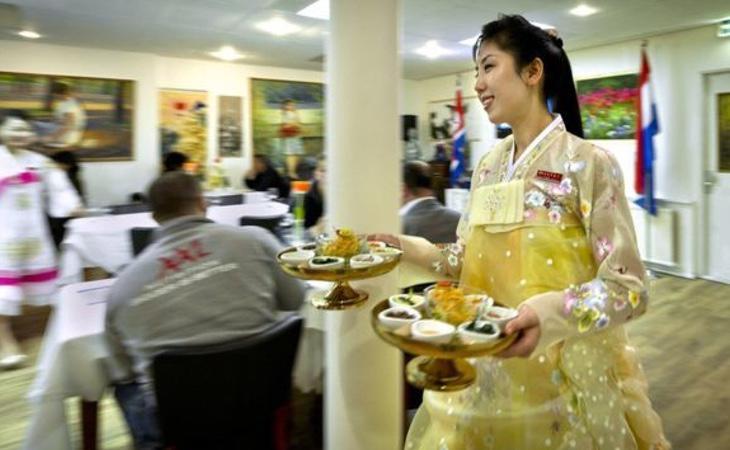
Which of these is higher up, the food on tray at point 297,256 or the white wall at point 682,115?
the white wall at point 682,115

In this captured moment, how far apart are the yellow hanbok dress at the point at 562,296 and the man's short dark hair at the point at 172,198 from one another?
1160mm

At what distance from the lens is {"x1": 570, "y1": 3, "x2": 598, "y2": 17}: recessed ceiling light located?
4.45 metres

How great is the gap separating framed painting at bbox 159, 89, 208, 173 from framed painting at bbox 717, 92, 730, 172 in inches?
239

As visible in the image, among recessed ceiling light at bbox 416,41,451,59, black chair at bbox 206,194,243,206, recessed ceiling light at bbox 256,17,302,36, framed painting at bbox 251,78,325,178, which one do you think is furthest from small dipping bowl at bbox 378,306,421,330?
framed painting at bbox 251,78,325,178

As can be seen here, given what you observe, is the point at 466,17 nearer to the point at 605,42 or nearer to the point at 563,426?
the point at 605,42

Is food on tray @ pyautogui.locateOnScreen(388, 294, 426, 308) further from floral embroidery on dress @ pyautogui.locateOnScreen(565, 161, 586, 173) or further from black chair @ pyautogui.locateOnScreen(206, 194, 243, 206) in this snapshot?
black chair @ pyautogui.locateOnScreen(206, 194, 243, 206)

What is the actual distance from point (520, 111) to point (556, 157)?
12 centimetres

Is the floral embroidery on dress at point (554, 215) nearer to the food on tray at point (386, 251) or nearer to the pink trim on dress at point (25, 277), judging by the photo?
the food on tray at point (386, 251)

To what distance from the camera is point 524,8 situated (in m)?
4.53

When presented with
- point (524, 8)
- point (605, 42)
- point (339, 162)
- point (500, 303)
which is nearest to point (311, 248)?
point (339, 162)

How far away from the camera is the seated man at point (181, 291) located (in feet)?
5.17

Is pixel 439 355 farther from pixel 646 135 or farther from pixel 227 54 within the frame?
pixel 227 54

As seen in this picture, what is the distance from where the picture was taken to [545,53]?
1046 mm

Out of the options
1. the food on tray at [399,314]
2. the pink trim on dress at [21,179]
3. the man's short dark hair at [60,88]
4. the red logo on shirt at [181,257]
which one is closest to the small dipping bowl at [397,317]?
the food on tray at [399,314]
